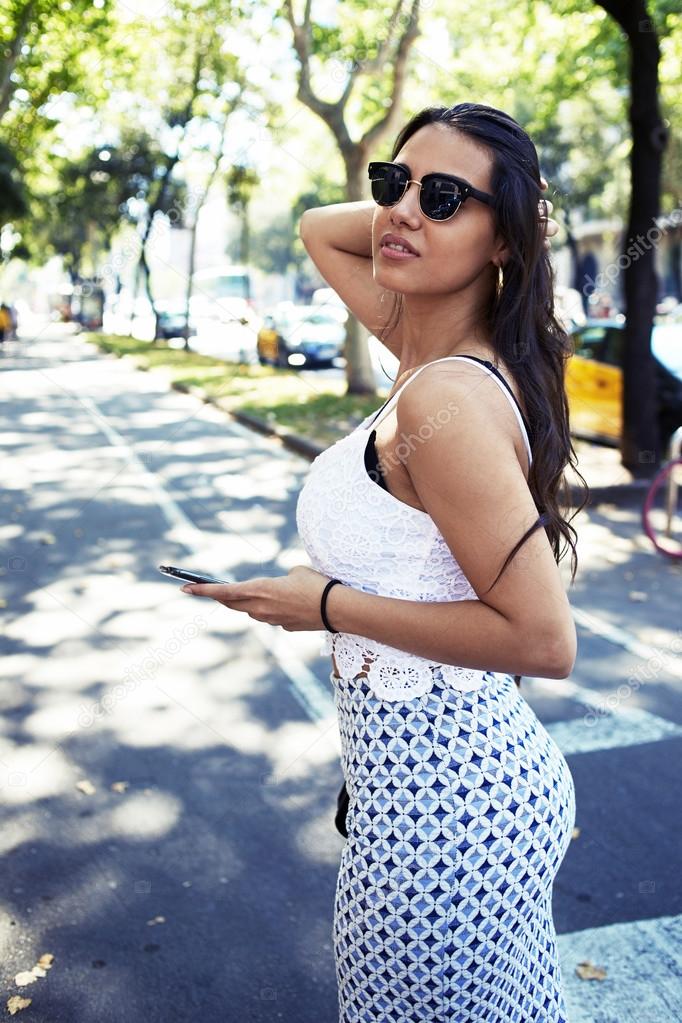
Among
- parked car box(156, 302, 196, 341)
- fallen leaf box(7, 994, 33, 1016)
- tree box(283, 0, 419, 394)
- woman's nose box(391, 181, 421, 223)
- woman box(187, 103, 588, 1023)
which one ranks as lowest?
parked car box(156, 302, 196, 341)

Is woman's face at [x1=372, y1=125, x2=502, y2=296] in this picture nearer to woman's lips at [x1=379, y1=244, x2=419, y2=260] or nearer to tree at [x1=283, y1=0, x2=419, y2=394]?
woman's lips at [x1=379, y1=244, x2=419, y2=260]

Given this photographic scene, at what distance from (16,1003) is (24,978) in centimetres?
12

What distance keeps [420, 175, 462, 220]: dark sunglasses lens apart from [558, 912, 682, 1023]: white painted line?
2366mm

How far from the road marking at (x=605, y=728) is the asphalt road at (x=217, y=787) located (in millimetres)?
14

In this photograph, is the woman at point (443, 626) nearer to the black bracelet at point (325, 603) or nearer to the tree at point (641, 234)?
the black bracelet at point (325, 603)

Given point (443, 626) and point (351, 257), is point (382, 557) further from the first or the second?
point (351, 257)

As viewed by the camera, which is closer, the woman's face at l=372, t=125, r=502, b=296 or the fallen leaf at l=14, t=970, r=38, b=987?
the woman's face at l=372, t=125, r=502, b=296

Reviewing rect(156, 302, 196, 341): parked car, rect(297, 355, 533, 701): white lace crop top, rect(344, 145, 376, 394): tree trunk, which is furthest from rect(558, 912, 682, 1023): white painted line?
rect(156, 302, 196, 341): parked car

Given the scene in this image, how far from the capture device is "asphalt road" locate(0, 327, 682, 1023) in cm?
319

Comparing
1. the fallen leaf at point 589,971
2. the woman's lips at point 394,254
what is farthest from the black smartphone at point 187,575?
the fallen leaf at point 589,971

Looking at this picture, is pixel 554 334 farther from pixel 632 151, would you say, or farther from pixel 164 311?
pixel 164 311

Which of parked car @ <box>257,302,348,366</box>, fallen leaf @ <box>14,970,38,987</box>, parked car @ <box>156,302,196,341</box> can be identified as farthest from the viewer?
parked car @ <box>156,302,196,341</box>

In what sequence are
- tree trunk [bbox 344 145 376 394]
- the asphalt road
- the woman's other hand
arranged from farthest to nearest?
tree trunk [bbox 344 145 376 394], the asphalt road, the woman's other hand

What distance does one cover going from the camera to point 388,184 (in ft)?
5.65
